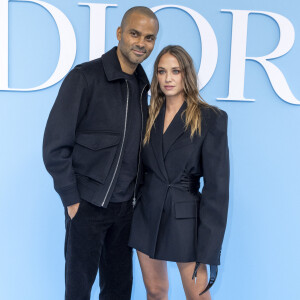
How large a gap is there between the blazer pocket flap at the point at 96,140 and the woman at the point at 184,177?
170mm

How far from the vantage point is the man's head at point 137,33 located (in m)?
1.82

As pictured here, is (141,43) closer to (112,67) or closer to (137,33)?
(137,33)

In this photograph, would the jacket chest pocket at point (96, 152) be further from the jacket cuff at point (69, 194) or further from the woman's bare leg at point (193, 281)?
the woman's bare leg at point (193, 281)

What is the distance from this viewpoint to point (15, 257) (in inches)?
107

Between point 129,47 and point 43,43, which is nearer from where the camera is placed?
point 129,47

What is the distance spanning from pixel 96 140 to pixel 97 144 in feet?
0.06

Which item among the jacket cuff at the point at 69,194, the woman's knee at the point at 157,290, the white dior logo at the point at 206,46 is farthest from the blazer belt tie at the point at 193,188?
the white dior logo at the point at 206,46

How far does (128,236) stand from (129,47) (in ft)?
3.10

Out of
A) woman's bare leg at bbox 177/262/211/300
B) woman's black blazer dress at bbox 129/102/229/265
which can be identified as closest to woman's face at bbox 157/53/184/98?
woman's black blazer dress at bbox 129/102/229/265

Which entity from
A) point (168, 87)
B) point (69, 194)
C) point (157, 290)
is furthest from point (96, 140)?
point (157, 290)

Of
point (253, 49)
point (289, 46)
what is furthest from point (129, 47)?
point (289, 46)

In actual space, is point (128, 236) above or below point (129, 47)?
below

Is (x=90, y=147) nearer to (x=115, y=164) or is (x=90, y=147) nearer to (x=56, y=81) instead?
(x=115, y=164)

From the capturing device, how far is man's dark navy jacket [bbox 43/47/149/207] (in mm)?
1743
